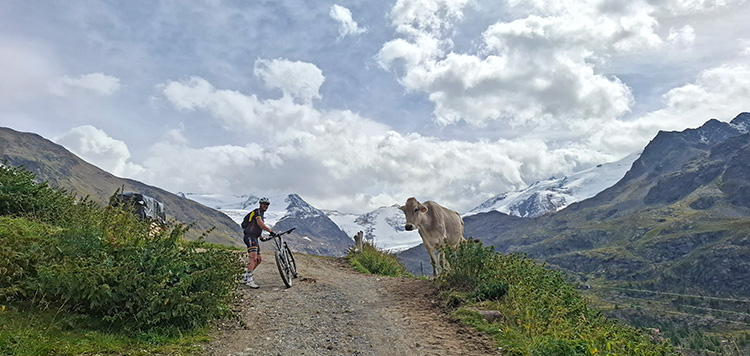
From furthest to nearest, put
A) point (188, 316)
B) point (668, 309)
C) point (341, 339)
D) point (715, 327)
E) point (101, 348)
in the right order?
point (668, 309), point (715, 327), point (341, 339), point (188, 316), point (101, 348)

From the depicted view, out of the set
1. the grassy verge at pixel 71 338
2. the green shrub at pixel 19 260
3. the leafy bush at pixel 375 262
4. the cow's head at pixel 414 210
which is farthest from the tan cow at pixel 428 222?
the green shrub at pixel 19 260

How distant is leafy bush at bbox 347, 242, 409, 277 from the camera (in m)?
24.0

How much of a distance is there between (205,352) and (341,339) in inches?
105

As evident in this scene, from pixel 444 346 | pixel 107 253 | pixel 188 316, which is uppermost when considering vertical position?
pixel 107 253

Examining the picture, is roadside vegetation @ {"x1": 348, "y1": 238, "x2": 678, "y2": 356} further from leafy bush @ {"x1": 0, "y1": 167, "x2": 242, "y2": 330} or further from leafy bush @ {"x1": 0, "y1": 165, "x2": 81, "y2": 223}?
leafy bush @ {"x1": 0, "y1": 165, "x2": 81, "y2": 223}

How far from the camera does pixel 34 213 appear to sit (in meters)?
14.1

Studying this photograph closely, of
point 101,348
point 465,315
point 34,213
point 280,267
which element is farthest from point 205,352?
point 34,213

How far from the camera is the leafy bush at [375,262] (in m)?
24.0

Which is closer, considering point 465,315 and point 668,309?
point 465,315

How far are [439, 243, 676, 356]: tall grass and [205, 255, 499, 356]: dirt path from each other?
0.69m

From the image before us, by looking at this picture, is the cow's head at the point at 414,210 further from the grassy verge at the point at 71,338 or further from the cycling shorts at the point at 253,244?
the grassy verge at the point at 71,338

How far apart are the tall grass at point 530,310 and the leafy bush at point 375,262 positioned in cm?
954

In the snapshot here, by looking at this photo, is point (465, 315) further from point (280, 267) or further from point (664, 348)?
point (280, 267)

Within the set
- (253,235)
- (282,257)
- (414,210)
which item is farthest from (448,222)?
(253,235)
